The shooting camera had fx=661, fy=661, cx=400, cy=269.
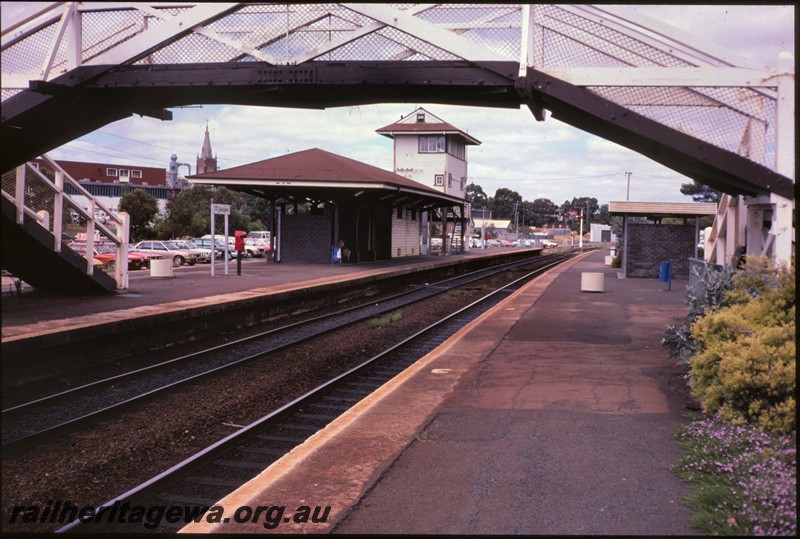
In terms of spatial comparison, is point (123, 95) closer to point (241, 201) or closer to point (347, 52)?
point (347, 52)

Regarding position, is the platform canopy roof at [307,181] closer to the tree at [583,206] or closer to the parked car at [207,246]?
the parked car at [207,246]

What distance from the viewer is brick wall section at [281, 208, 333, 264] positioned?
29.1 metres

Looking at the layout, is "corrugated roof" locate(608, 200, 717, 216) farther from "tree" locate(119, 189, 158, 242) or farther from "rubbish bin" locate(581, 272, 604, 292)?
"tree" locate(119, 189, 158, 242)

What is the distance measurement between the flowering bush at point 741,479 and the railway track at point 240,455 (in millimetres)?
3540

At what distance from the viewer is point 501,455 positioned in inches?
207

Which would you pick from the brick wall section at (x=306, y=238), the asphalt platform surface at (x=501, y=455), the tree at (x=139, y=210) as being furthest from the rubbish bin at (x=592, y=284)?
the tree at (x=139, y=210)

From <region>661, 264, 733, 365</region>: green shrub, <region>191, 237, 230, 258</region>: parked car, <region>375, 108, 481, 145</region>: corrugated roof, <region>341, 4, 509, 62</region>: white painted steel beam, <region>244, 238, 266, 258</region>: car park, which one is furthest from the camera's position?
<region>375, 108, 481, 145</region>: corrugated roof

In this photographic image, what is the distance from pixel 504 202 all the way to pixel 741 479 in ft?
535

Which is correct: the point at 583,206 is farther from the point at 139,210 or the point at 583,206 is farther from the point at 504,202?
the point at 139,210

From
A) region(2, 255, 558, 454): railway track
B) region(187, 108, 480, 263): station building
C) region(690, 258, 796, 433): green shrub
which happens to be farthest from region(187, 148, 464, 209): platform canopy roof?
region(690, 258, 796, 433): green shrub

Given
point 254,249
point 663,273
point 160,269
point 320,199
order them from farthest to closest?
point 254,249
point 320,199
point 663,273
point 160,269

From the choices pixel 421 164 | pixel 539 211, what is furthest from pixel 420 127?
pixel 539 211

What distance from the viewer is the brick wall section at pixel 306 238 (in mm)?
29141

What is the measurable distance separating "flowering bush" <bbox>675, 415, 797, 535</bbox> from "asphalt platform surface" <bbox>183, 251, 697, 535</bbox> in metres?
0.15
